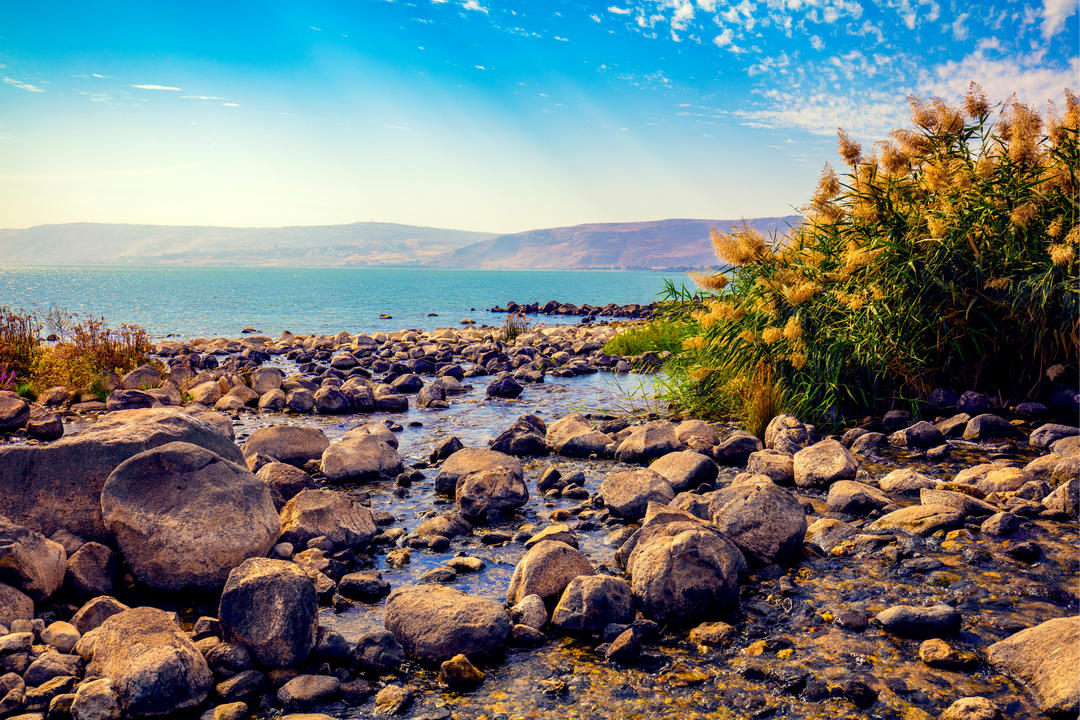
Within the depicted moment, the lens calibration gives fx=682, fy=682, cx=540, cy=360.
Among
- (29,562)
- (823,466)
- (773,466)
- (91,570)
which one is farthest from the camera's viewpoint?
(773,466)

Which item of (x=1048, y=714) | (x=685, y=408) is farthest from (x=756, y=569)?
(x=685, y=408)

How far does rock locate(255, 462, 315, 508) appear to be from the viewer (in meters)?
7.29

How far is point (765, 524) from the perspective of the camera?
5801 millimetres

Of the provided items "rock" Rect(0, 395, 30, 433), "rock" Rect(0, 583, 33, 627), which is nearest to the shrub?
"rock" Rect(0, 583, 33, 627)

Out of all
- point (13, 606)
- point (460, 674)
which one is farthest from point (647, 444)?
point (13, 606)

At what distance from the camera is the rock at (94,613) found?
461 centimetres

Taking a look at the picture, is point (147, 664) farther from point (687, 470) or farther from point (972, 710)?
point (687, 470)

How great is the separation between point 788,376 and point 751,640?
6.72 metres

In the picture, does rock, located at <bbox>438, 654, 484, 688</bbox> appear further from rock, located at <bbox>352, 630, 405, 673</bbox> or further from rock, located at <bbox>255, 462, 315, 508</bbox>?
rock, located at <bbox>255, 462, 315, 508</bbox>

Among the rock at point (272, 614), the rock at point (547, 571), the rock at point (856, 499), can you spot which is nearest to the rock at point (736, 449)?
the rock at point (856, 499)

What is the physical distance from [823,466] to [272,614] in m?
6.03

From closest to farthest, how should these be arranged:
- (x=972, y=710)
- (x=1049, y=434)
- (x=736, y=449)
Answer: (x=972, y=710), (x=1049, y=434), (x=736, y=449)

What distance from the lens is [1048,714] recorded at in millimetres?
3627

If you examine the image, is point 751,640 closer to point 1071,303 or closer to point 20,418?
point 1071,303
